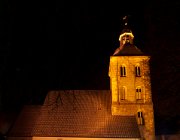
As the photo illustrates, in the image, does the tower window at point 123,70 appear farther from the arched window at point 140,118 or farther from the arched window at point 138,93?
the arched window at point 140,118

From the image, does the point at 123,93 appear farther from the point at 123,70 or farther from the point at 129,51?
the point at 129,51

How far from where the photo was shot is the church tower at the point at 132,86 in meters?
27.9

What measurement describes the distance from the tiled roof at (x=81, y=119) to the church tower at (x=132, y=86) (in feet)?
2.97

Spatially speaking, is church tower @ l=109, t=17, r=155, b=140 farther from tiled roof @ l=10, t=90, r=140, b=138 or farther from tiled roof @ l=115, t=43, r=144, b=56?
tiled roof @ l=10, t=90, r=140, b=138

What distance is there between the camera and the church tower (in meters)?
27.9

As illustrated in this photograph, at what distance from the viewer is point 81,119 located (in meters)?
28.4

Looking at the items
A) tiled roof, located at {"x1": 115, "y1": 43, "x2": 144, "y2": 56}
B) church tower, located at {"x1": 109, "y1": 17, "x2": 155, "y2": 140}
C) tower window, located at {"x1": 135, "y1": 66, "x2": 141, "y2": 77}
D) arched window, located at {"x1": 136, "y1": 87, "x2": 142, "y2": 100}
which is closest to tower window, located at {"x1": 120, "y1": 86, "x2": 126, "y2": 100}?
church tower, located at {"x1": 109, "y1": 17, "x2": 155, "y2": 140}

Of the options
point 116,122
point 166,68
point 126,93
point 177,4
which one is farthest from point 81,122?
point 177,4

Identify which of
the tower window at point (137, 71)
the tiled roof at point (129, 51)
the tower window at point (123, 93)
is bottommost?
the tower window at point (123, 93)

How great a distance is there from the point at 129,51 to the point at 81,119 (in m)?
8.51

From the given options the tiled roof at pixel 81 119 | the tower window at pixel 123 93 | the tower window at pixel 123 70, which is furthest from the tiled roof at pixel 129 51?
the tiled roof at pixel 81 119

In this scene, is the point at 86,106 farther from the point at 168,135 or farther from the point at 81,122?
the point at 168,135

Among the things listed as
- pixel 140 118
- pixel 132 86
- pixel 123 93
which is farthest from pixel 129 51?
pixel 140 118

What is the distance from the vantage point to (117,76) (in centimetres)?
2873
